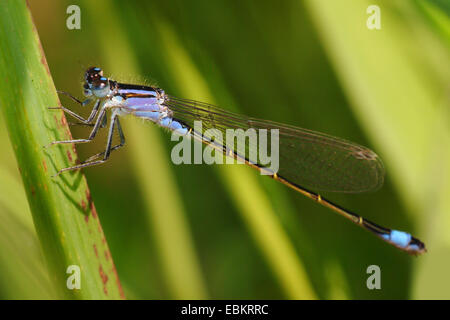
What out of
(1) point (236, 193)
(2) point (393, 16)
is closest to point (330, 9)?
(2) point (393, 16)

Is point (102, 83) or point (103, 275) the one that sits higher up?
point (102, 83)

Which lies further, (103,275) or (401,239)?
(401,239)

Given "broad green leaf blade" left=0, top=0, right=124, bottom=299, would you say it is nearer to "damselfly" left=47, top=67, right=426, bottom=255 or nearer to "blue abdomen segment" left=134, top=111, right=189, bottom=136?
"damselfly" left=47, top=67, right=426, bottom=255

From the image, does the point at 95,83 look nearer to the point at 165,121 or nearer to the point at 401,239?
the point at 165,121
